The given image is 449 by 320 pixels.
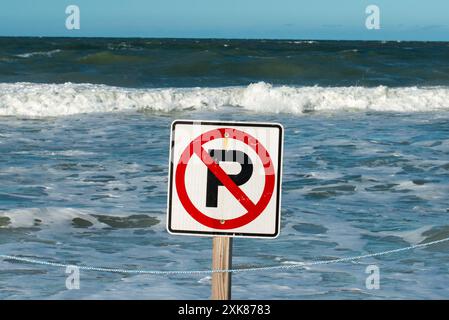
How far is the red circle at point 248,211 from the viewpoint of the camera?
11.4 ft

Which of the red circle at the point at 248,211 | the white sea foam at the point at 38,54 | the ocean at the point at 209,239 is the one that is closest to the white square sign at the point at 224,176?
the red circle at the point at 248,211

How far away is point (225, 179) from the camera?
11.4ft

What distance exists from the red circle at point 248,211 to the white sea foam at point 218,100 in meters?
16.4

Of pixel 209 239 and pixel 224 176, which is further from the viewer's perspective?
pixel 209 239

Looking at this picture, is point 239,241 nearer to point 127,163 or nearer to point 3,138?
point 127,163

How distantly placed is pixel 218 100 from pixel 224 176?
1958 centimetres

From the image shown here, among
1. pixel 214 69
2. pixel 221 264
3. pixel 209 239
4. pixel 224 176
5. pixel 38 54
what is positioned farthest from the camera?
pixel 38 54

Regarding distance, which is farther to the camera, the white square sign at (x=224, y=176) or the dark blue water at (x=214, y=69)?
the dark blue water at (x=214, y=69)

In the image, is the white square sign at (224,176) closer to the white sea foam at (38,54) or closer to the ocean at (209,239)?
the ocean at (209,239)

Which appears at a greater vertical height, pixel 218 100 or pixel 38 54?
pixel 38 54

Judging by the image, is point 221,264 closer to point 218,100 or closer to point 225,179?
point 225,179

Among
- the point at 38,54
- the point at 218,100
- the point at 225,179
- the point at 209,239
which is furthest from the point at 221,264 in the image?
the point at 38,54

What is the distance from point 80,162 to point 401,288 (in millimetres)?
6640
